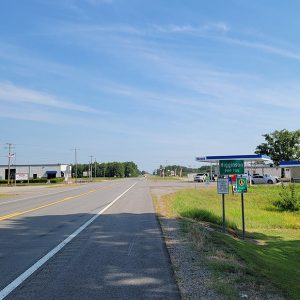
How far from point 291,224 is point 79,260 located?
19.0 metres

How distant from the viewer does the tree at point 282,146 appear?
271ft

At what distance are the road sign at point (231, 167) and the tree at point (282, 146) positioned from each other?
6994 cm

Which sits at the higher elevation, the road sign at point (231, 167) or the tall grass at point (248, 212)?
the road sign at point (231, 167)

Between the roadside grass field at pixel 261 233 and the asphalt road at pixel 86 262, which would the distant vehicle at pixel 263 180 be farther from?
the asphalt road at pixel 86 262

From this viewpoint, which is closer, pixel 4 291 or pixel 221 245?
pixel 4 291

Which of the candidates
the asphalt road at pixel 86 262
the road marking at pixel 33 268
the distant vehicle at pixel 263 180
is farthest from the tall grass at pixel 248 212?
the distant vehicle at pixel 263 180

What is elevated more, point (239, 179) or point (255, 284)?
point (239, 179)

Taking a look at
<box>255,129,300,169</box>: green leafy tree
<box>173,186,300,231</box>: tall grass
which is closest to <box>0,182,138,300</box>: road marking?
<box>173,186,300,231</box>: tall grass

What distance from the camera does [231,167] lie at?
15.6 m

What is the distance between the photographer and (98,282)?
7027 millimetres

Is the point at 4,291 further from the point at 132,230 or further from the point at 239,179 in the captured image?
the point at 239,179

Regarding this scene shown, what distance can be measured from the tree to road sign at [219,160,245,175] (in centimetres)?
6994

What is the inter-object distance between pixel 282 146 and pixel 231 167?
235 feet

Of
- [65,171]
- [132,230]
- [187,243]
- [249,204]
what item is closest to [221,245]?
[187,243]
